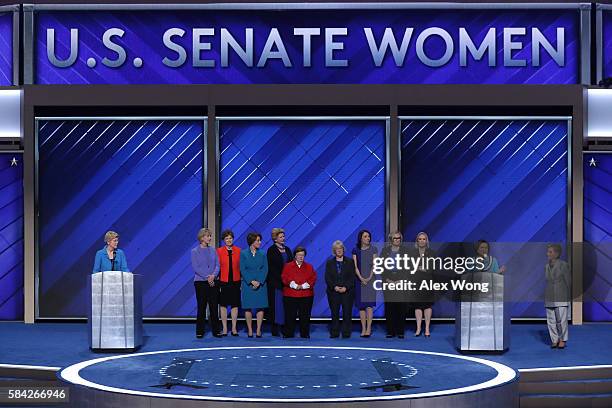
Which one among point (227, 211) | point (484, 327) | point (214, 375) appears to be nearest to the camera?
point (214, 375)

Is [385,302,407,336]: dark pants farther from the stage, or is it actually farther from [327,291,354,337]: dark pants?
[327,291,354,337]: dark pants

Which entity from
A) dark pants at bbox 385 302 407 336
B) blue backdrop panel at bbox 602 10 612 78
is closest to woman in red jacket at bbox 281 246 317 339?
dark pants at bbox 385 302 407 336

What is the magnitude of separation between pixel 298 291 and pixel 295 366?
109 inches

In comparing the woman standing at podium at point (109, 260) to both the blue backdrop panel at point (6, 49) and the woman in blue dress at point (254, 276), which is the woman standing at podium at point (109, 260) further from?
the blue backdrop panel at point (6, 49)

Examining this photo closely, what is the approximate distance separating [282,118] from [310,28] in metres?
1.33

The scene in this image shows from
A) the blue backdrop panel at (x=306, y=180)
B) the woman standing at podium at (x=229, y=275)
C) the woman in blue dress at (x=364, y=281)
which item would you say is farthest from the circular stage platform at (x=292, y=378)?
the blue backdrop panel at (x=306, y=180)

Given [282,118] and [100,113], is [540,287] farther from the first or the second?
[100,113]

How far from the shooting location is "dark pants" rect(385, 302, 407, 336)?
13328 millimetres

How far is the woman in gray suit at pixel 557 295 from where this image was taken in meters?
12.3

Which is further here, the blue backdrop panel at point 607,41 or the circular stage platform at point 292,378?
the blue backdrop panel at point 607,41

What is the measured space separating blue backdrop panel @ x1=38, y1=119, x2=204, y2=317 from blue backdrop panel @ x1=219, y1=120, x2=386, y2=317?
1.77 feet

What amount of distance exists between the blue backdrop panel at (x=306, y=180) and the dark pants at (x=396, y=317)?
1.87 m

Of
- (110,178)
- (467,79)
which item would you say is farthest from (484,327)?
(110,178)

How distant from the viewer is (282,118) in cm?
1520
